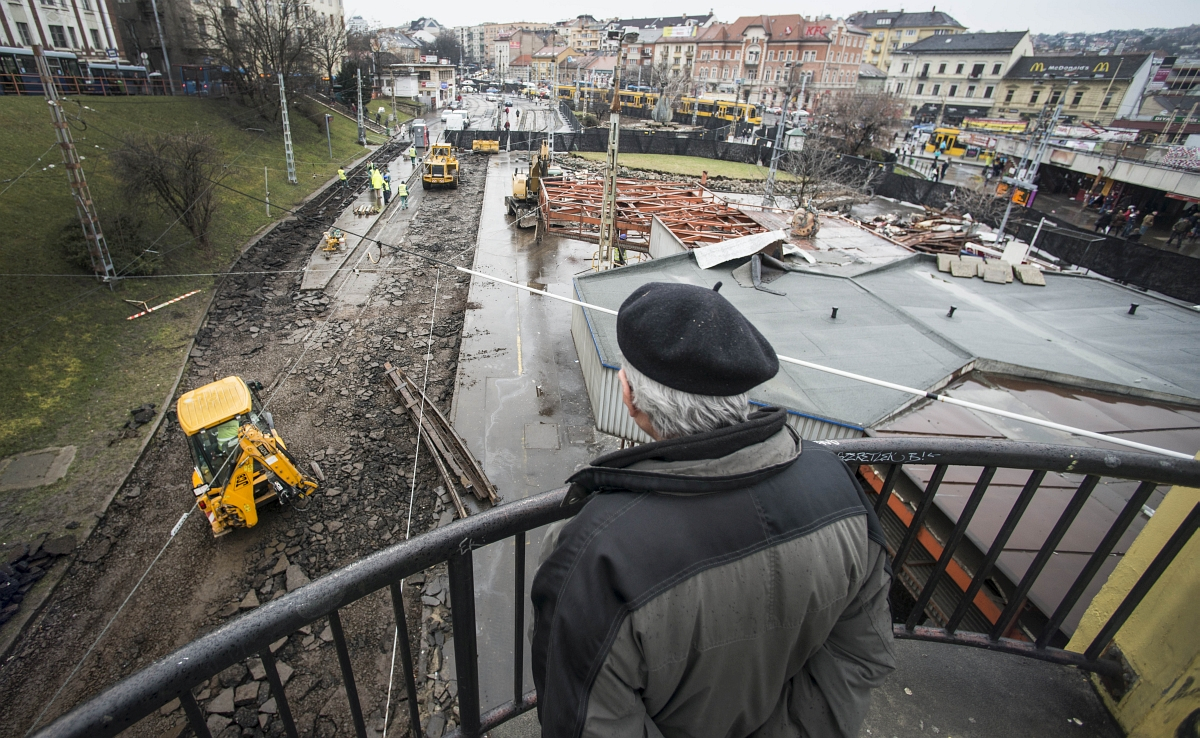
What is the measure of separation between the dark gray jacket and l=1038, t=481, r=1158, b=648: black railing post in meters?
1.55

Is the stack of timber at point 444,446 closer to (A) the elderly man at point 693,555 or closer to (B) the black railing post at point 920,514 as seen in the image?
(B) the black railing post at point 920,514

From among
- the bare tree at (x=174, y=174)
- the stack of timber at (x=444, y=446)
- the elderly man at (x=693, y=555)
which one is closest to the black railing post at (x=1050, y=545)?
the elderly man at (x=693, y=555)

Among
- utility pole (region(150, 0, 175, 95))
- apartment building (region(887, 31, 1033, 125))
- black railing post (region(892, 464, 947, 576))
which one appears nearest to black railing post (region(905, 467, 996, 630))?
black railing post (region(892, 464, 947, 576))

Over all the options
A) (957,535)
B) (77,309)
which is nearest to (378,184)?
(77,309)

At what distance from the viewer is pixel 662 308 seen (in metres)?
1.36

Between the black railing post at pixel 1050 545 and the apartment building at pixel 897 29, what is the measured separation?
10618 cm

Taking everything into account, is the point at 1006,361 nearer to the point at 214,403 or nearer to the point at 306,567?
the point at 306,567

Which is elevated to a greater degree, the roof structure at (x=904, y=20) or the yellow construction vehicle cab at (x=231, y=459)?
the roof structure at (x=904, y=20)

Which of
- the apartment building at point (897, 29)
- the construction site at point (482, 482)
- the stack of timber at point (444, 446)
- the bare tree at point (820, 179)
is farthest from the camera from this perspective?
the apartment building at point (897, 29)

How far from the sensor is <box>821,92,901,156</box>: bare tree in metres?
47.0

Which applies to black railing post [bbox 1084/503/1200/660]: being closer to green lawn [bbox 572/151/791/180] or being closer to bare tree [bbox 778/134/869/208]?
bare tree [bbox 778/134/869/208]

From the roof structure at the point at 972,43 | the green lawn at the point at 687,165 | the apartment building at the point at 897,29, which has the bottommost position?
the green lawn at the point at 687,165

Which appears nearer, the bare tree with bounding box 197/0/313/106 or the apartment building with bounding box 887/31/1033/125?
the bare tree with bounding box 197/0/313/106

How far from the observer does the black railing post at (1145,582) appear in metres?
2.11
